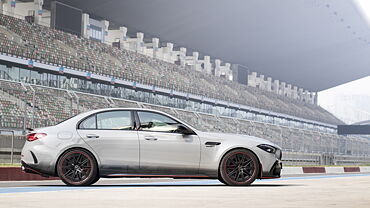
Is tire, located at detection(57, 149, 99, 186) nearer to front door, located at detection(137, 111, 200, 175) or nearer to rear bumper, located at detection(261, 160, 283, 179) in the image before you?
front door, located at detection(137, 111, 200, 175)

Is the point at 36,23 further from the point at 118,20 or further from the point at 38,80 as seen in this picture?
the point at 118,20

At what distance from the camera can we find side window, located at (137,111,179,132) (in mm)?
10594

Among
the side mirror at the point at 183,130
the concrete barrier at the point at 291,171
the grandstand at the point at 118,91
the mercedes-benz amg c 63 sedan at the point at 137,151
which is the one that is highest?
the grandstand at the point at 118,91

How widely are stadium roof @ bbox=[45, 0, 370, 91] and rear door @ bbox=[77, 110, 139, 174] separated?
48.0 metres

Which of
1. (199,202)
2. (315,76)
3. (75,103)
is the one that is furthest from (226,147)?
(315,76)

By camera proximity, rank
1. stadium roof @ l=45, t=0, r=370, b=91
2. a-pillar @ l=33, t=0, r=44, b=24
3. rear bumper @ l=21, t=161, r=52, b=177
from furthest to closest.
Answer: stadium roof @ l=45, t=0, r=370, b=91
a-pillar @ l=33, t=0, r=44, b=24
rear bumper @ l=21, t=161, r=52, b=177

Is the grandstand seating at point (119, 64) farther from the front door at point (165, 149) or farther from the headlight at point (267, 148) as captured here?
the headlight at point (267, 148)

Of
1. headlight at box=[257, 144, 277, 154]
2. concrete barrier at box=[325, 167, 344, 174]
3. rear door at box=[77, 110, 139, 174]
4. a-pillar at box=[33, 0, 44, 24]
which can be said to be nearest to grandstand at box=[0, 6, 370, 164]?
a-pillar at box=[33, 0, 44, 24]

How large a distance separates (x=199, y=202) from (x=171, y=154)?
3.18 meters

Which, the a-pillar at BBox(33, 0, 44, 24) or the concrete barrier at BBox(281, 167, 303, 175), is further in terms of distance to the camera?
the a-pillar at BBox(33, 0, 44, 24)

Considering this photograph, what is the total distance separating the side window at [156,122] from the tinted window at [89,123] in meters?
0.77

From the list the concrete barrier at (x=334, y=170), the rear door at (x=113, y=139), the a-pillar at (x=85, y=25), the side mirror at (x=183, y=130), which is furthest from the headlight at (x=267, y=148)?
the a-pillar at (x=85, y=25)

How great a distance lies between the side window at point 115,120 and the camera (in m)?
10.5

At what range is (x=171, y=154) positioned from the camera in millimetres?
10523
